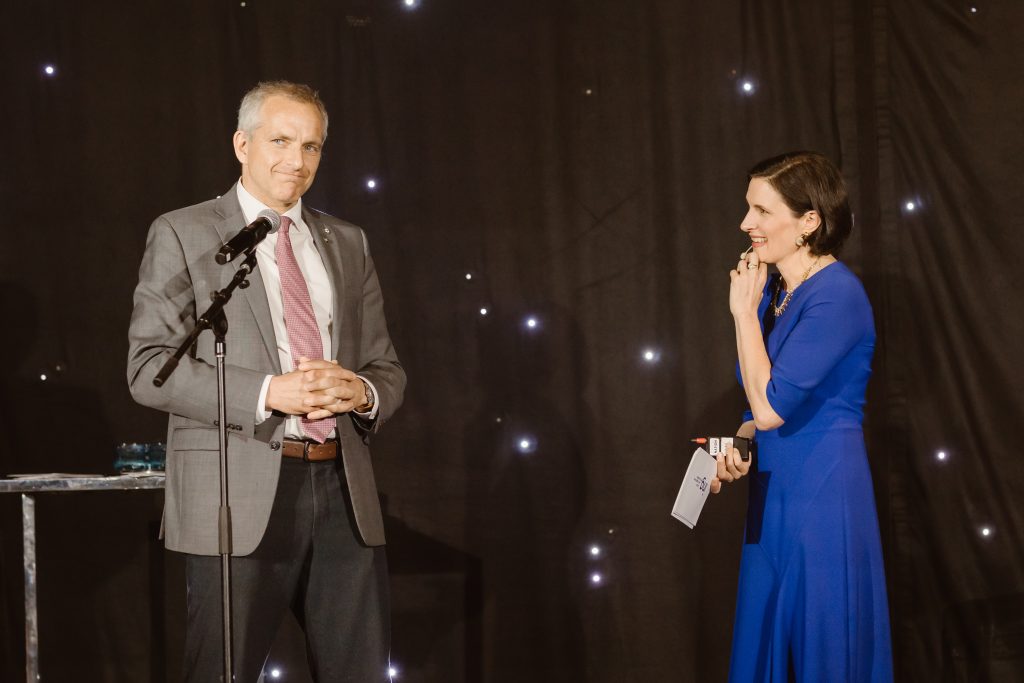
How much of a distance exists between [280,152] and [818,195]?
1.34 meters

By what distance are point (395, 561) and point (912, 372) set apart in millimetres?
2061

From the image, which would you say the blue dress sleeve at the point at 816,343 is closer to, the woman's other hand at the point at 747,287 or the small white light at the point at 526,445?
the woman's other hand at the point at 747,287

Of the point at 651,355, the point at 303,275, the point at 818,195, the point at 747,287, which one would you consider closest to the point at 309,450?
the point at 303,275

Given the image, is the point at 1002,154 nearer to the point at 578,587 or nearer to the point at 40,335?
the point at 578,587

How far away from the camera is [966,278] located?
3785 millimetres

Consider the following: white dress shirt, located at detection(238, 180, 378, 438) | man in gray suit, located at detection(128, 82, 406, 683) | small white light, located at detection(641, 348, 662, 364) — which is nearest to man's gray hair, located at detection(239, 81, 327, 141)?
man in gray suit, located at detection(128, 82, 406, 683)

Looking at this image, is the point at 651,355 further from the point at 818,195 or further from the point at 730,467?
the point at 818,195

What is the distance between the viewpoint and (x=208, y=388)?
2129 millimetres

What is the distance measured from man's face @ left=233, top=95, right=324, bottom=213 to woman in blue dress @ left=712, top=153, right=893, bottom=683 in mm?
1121

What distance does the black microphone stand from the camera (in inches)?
79.1

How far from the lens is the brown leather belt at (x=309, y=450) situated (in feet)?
7.32

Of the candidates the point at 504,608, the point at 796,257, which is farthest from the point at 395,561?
the point at 796,257

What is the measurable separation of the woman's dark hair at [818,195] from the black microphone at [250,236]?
1267 millimetres

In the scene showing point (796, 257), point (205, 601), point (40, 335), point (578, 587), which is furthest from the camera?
point (578, 587)
